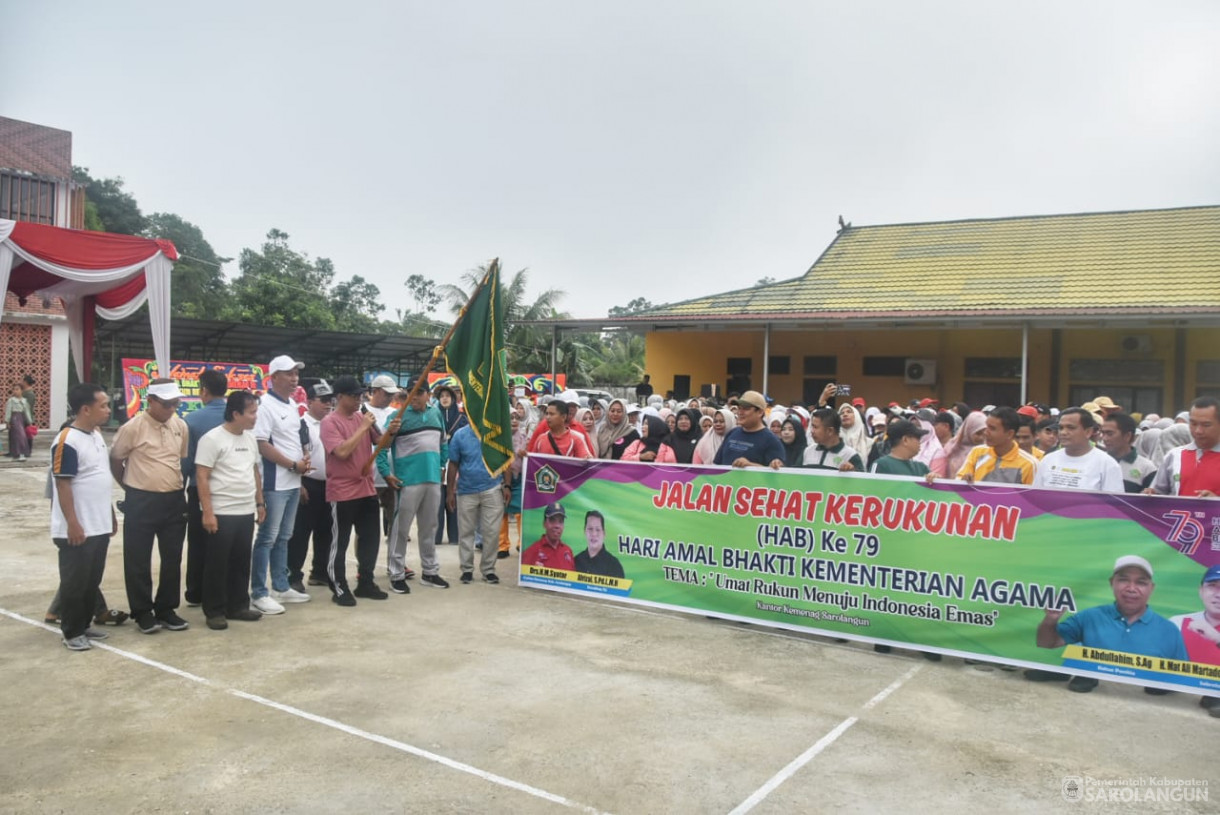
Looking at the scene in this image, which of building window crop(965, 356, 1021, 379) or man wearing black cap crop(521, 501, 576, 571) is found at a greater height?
building window crop(965, 356, 1021, 379)

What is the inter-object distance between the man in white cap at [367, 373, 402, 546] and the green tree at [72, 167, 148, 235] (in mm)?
40330

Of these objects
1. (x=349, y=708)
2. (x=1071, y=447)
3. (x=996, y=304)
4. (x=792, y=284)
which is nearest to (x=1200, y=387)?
(x=996, y=304)

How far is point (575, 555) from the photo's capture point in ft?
22.8

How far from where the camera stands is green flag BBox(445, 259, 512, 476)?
7.02m

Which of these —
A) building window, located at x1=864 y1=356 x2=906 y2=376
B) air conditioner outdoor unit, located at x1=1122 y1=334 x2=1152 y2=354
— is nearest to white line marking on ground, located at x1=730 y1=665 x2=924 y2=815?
building window, located at x1=864 y1=356 x2=906 y2=376

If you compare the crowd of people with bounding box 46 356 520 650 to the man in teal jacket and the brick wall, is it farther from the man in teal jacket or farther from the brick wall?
the brick wall

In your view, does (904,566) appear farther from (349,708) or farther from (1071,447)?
(349,708)

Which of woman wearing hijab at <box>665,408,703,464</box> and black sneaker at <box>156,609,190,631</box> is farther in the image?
woman wearing hijab at <box>665,408,703,464</box>

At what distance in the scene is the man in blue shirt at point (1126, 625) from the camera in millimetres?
4766

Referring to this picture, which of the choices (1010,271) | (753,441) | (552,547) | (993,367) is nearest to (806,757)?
(753,441)

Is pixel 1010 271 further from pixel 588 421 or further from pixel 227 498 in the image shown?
pixel 227 498

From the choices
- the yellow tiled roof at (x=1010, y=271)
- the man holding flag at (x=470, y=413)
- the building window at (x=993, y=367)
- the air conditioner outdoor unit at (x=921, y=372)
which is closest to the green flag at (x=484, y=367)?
the man holding flag at (x=470, y=413)

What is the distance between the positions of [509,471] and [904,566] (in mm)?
3498

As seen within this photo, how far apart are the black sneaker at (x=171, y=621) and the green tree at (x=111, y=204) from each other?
1637 inches
